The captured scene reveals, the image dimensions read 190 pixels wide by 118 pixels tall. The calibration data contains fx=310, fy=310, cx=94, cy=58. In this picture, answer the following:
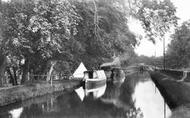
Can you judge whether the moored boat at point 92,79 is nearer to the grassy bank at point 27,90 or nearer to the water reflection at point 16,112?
the grassy bank at point 27,90

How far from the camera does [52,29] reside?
20.6 meters

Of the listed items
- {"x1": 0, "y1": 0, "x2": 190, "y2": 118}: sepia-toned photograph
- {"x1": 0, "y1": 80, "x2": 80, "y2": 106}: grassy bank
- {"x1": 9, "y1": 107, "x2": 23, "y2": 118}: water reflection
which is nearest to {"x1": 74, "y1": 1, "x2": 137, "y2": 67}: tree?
{"x1": 0, "y1": 0, "x2": 190, "y2": 118}: sepia-toned photograph

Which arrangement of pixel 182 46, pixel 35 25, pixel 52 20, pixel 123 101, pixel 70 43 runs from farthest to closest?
pixel 182 46 < pixel 70 43 < pixel 123 101 < pixel 52 20 < pixel 35 25

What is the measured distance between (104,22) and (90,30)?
61.7 inches

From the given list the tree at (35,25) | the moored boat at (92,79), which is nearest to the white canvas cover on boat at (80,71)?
the moored boat at (92,79)

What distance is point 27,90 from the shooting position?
21.5 m

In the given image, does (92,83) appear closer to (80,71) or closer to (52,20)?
→ (80,71)

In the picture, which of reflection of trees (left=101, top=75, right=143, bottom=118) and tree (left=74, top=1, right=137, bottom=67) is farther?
tree (left=74, top=1, right=137, bottom=67)

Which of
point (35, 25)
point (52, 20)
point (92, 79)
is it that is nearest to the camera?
point (35, 25)

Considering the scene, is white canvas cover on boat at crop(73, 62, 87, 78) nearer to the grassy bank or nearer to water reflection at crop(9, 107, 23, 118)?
the grassy bank

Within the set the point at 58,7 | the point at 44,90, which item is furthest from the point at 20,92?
the point at 58,7

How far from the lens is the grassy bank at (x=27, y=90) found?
710 inches

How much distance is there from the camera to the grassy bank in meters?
18.0

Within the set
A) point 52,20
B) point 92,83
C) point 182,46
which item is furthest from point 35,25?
point 182,46
